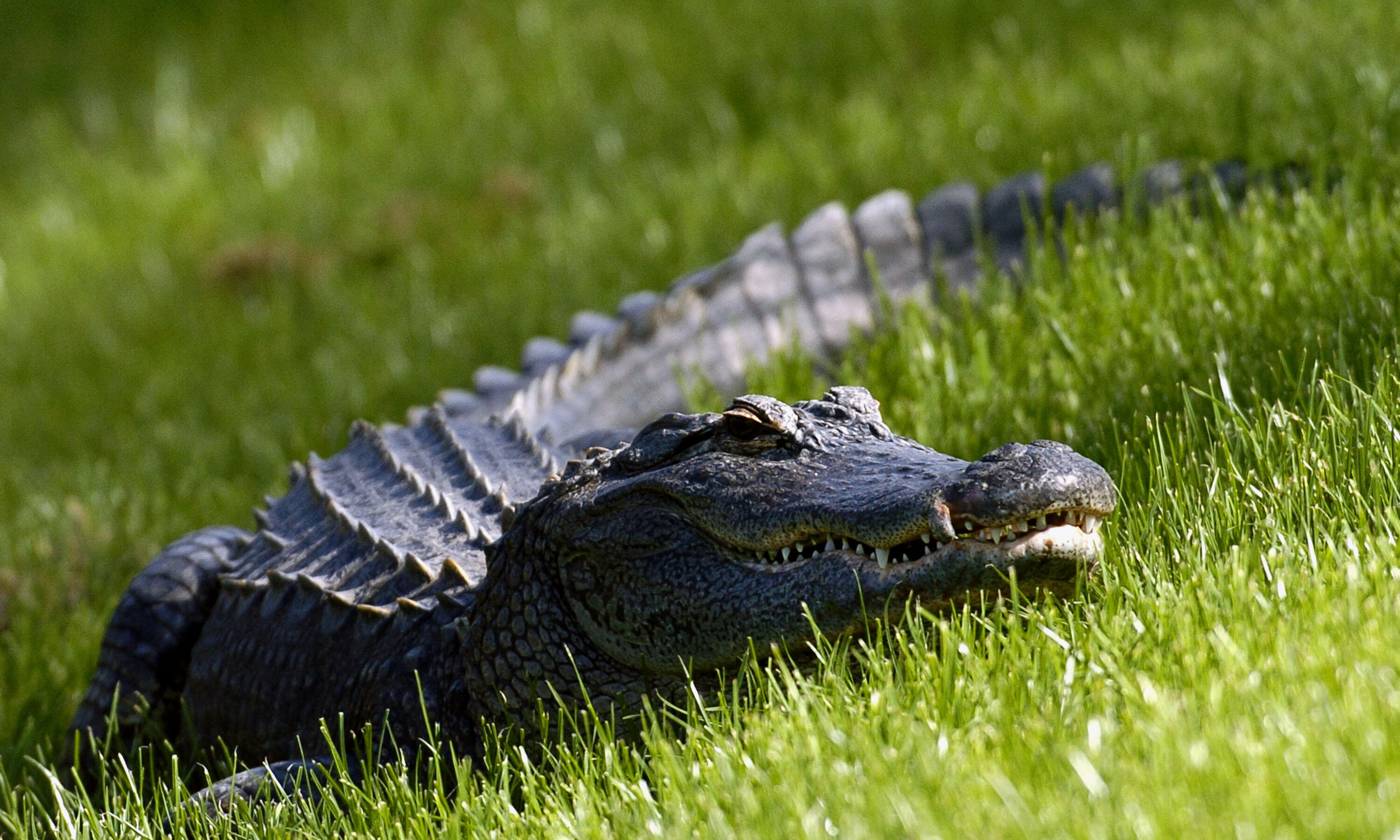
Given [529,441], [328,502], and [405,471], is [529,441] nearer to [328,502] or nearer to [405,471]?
[405,471]

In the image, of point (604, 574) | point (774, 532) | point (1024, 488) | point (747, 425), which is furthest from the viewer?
point (604, 574)

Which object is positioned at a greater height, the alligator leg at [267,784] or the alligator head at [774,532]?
the alligator head at [774,532]

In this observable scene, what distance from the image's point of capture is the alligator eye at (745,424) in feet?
9.52

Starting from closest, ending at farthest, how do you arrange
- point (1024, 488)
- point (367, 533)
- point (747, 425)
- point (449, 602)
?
point (1024, 488), point (747, 425), point (449, 602), point (367, 533)

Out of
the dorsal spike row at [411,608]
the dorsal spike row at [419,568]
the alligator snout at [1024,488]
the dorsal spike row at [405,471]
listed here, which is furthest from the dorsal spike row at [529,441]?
the alligator snout at [1024,488]

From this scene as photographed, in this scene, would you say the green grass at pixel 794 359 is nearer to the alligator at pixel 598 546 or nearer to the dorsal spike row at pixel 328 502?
the alligator at pixel 598 546

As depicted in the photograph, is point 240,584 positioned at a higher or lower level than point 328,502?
lower

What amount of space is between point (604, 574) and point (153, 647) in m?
1.86

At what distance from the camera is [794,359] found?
16.0 feet

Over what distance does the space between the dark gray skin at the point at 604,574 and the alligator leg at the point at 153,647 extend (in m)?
0.01

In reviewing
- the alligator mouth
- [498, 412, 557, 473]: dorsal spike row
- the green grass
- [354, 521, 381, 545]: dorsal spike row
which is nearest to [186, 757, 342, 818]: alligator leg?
the green grass

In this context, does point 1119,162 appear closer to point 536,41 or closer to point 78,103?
point 536,41

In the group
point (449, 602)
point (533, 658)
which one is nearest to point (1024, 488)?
point (533, 658)

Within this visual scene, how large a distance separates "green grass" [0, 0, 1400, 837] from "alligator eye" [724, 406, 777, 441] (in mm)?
504
